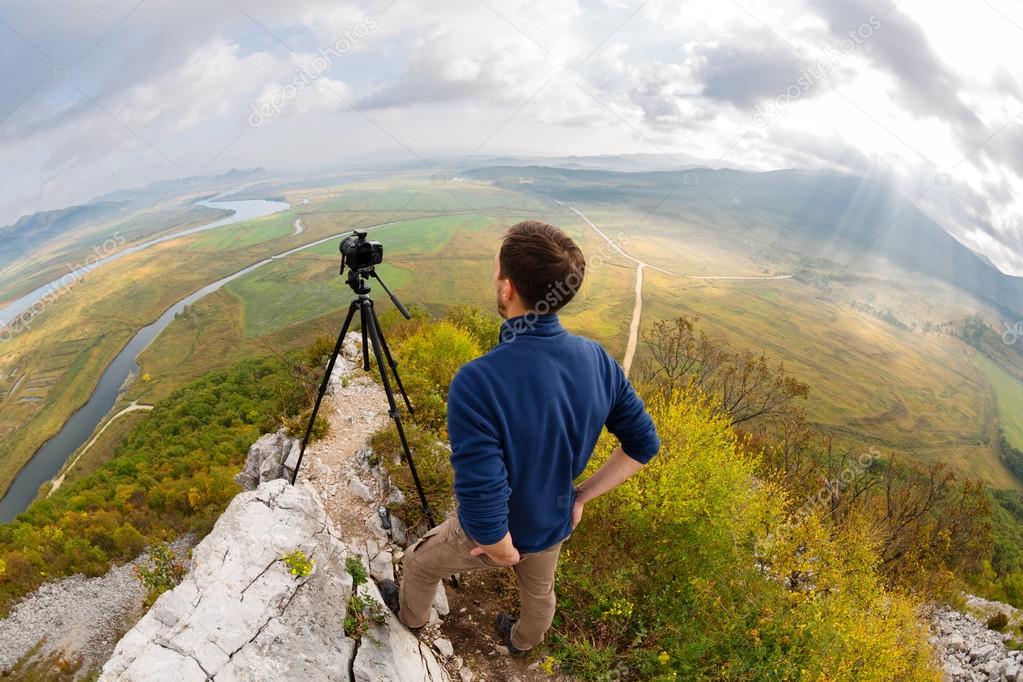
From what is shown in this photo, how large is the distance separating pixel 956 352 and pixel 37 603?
194 metres

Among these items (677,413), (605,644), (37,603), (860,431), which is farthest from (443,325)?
(860,431)

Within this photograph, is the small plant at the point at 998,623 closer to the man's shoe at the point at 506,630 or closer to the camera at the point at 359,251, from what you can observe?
the man's shoe at the point at 506,630

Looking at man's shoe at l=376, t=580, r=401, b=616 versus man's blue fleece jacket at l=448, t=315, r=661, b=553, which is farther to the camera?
man's shoe at l=376, t=580, r=401, b=616

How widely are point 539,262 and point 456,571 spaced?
2369 mm

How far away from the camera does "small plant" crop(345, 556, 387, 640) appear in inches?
148

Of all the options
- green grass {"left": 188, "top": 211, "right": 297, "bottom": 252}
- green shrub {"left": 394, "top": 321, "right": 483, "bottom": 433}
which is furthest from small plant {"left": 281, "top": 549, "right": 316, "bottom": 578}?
green grass {"left": 188, "top": 211, "right": 297, "bottom": 252}

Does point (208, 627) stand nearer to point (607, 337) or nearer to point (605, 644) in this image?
point (605, 644)

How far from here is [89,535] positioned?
1731 centimetres

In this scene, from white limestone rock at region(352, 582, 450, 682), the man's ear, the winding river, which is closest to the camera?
the man's ear

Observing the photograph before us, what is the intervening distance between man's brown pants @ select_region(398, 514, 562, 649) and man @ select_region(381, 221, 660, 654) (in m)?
0.13

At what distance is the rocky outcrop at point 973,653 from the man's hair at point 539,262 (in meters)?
11.3

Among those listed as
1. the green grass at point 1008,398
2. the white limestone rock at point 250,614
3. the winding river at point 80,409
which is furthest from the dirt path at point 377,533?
the green grass at point 1008,398

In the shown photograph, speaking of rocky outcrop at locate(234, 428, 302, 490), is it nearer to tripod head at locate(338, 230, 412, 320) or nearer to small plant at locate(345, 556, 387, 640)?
small plant at locate(345, 556, 387, 640)

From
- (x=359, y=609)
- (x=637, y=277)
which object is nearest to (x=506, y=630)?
(x=359, y=609)
